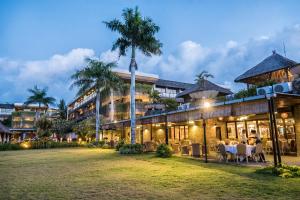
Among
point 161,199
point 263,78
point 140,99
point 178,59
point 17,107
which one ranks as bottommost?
point 161,199

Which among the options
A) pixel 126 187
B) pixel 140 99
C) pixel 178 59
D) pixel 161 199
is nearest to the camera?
pixel 161 199

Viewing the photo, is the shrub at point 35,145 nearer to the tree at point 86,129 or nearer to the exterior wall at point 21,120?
the tree at point 86,129

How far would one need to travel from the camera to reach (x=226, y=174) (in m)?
8.58

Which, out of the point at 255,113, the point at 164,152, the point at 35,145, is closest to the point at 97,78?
the point at 35,145

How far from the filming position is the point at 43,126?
Result: 36719mm

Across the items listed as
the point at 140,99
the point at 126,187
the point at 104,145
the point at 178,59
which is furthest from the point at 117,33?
the point at 178,59

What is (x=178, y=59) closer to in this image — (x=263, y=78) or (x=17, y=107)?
(x=17, y=107)

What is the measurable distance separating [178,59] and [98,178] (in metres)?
164

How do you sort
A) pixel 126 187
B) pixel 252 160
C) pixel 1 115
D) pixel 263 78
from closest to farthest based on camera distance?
1. pixel 126 187
2. pixel 252 160
3. pixel 263 78
4. pixel 1 115

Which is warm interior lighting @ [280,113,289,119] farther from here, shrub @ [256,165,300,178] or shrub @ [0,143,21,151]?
shrub @ [0,143,21,151]

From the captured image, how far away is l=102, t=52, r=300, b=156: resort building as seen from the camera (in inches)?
443

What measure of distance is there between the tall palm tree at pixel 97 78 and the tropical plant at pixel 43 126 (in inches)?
409

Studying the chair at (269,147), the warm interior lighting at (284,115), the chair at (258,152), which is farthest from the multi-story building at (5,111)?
the chair at (258,152)

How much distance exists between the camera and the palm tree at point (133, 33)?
65.8ft
